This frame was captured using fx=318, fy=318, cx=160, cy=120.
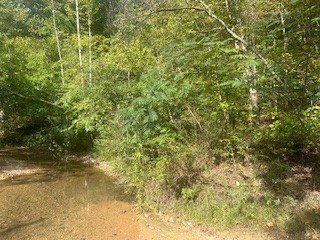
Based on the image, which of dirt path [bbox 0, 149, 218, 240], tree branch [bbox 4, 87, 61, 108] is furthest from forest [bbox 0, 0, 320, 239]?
tree branch [bbox 4, 87, 61, 108]

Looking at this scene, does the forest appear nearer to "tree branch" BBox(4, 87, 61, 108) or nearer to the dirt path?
the dirt path

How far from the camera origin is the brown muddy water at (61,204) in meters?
6.47

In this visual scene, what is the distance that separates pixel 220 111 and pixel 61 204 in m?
4.66

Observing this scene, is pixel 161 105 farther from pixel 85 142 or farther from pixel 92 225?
pixel 85 142

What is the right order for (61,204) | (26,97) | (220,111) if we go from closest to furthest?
(220,111) → (61,204) → (26,97)

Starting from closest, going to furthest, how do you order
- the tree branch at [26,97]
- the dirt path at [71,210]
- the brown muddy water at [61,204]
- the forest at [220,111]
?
the forest at [220,111] < the dirt path at [71,210] < the brown muddy water at [61,204] < the tree branch at [26,97]

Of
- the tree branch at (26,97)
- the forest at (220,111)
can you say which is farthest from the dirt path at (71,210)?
the tree branch at (26,97)

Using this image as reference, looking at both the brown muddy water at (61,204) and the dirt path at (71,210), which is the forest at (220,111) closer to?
the dirt path at (71,210)

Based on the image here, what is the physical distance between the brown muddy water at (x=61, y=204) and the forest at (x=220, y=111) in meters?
0.78

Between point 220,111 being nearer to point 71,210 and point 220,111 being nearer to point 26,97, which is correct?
point 71,210

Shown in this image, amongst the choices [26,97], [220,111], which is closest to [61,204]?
[220,111]

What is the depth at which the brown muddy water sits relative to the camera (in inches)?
255

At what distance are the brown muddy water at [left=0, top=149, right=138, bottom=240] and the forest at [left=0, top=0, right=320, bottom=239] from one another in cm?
78

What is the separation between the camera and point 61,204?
26.7 feet
